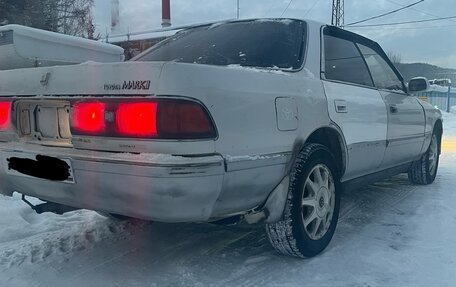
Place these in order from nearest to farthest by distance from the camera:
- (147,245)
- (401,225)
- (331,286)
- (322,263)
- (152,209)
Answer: (152,209)
(331,286)
(322,263)
(147,245)
(401,225)

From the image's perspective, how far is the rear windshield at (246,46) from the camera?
3234mm

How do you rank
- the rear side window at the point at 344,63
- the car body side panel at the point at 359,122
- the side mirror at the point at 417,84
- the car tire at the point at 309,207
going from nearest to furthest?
1. the car tire at the point at 309,207
2. the car body side panel at the point at 359,122
3. the rear side window at the point at 344,63
4. the side mirror at the point at 417,84

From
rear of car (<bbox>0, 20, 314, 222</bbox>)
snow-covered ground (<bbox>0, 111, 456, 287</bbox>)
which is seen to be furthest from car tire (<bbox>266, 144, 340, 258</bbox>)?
rear of car (<bbox>0, 20, 314, 222</bbox>)

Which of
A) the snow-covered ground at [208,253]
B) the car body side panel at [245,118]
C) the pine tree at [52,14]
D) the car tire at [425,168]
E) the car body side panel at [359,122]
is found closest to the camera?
the car body side panel at [245,118]

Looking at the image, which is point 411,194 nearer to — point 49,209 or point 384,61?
point 384,61

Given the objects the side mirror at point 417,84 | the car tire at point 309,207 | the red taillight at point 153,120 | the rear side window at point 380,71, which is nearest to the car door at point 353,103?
the rear side window at point 380,71

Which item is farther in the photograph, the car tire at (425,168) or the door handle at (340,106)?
the car tire at (425,168)

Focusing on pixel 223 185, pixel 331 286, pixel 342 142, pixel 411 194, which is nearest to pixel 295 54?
pixel 342 142

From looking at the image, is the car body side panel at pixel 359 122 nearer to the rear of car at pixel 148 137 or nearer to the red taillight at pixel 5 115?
the rear of car at pixel 148 137

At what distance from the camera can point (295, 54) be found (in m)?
3.27

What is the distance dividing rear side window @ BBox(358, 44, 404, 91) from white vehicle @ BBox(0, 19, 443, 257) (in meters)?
0.45

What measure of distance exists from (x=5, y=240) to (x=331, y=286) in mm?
2381

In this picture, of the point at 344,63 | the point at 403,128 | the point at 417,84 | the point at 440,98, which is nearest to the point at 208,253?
the point at 344,63

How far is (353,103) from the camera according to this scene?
3.66 metres
